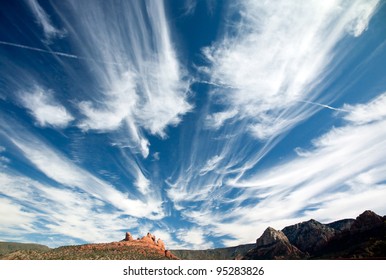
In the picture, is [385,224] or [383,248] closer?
[383,248]

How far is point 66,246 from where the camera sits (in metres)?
167

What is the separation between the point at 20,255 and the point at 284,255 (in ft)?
564
